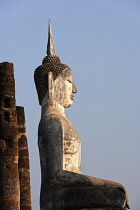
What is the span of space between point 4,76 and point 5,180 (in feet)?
8.34

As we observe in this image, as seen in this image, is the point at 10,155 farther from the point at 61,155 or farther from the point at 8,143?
the point at 61,155

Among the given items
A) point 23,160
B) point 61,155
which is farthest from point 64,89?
point 23,160

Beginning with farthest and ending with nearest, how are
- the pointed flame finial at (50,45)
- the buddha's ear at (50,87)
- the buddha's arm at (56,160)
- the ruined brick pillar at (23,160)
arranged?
the ruined brick pillar at (23,160) → the pointed flame finial at (50,45) → the buddha's ear at (50,87) → the buddha's arm at (56,160)

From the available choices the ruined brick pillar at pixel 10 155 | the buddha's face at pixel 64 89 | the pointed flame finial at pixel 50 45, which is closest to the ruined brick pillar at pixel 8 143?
the ruined brick pillar at pixel 10 155

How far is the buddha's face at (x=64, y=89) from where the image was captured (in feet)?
40.8

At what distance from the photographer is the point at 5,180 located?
50.5 feet

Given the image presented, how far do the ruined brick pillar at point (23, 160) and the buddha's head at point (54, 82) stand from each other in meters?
4.30

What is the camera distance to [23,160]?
54.7 feet

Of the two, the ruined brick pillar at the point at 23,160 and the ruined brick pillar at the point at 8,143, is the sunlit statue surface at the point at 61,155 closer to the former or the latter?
the ruined brick pillar at the point at 8,143

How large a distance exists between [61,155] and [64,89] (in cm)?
148

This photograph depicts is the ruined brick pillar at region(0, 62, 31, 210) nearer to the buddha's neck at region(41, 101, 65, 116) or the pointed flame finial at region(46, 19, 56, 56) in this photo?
the pointed flame finial at region(46, 19, 56, 56)

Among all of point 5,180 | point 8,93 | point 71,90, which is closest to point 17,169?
point 5,180

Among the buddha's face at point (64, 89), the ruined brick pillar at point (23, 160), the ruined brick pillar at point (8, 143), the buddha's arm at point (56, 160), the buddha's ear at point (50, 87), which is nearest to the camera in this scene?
the buddha's arm at point (56, 160)

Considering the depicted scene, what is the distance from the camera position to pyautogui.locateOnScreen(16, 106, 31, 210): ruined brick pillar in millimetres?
16359
